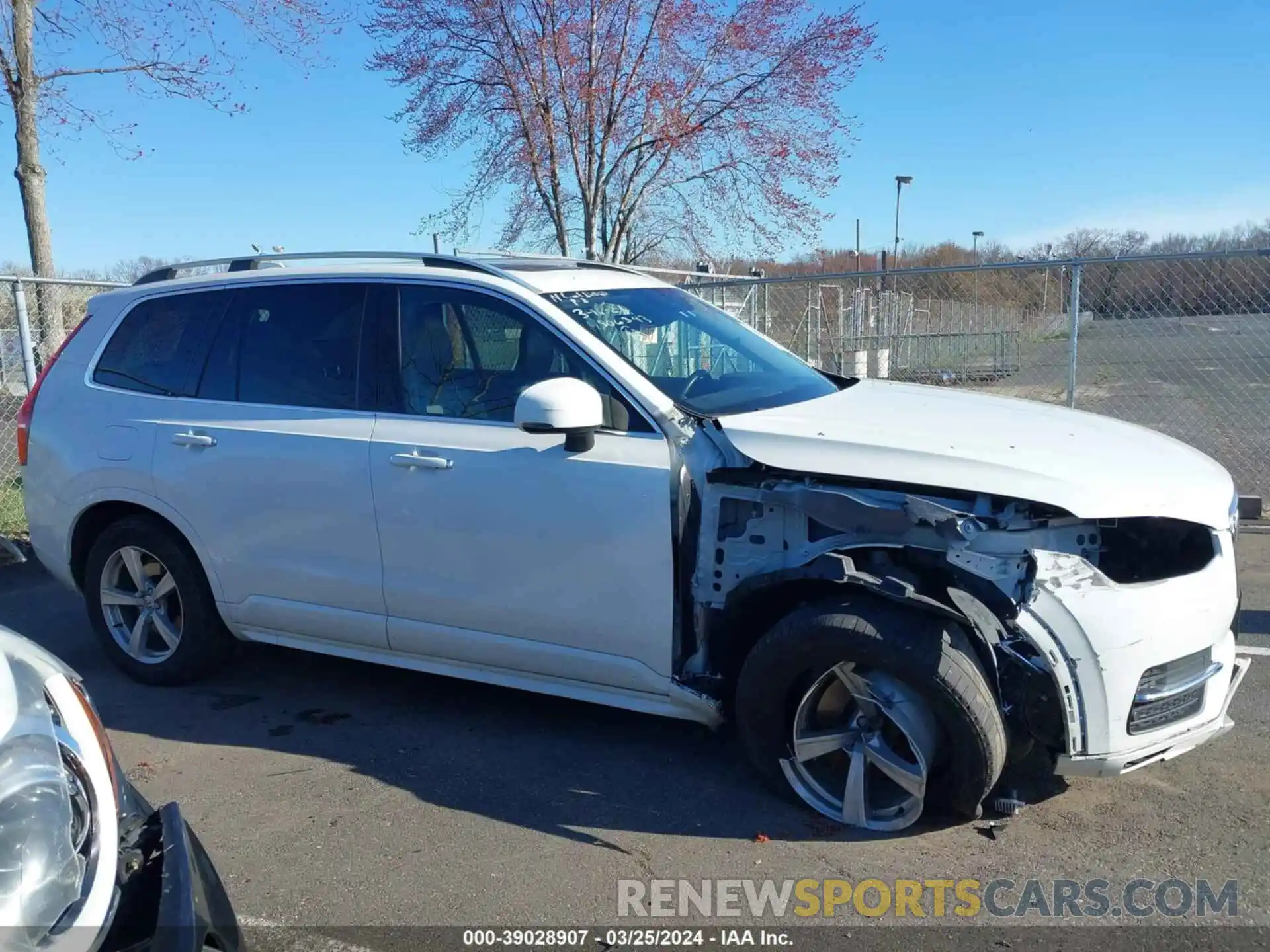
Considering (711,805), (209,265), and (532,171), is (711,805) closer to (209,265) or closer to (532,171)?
(209,265)

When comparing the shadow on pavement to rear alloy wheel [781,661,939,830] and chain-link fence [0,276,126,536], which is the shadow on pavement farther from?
chain-link fence [0,276,126,536]

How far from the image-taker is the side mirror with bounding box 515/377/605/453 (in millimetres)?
3559

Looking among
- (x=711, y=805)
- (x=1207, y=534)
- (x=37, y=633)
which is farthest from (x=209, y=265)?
(x=1207, y=534)

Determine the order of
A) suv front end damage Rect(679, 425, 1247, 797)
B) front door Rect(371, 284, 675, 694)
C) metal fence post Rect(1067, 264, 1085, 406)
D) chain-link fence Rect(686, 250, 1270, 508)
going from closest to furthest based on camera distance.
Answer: suv front end damage Rect(679, 425, 1247, 797), front door Rect(371, 284, 675, 694), metal fence post Rect(1067, 264, 1085, 406), chain-link fence Rect(686, 250, 1270, 508)

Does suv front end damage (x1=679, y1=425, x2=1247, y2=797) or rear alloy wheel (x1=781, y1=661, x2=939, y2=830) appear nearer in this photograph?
suv front end damage (x1=679, y1=425, x2=1247, y2=797)

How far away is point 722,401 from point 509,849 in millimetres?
1839

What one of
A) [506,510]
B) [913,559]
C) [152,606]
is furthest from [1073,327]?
[152,606]

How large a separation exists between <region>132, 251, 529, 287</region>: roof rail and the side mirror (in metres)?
Result: 0.73

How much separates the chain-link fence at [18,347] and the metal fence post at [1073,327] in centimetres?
784

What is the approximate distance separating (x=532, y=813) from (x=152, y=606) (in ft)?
7.97

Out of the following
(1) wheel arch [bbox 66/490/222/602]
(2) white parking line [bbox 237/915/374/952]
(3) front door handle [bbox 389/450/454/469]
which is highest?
(3) front door handle [bbox 389/450/454/469]

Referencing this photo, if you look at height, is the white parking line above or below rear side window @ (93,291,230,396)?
below


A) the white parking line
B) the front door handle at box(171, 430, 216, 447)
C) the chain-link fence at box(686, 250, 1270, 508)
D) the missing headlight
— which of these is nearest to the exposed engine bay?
the missing headlight

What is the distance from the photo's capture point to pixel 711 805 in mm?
3680
